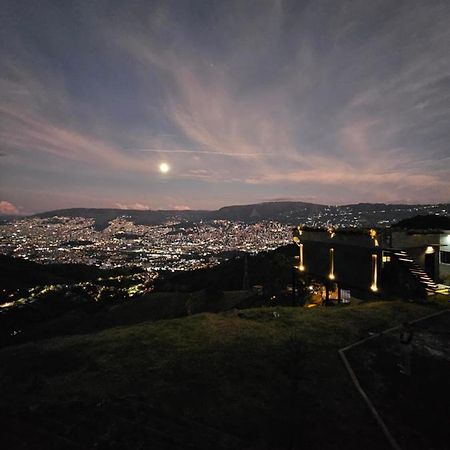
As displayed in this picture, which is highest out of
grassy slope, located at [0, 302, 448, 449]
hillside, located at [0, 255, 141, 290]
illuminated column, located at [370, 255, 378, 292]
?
illuminated column, located at [370, 255, 378, 292]

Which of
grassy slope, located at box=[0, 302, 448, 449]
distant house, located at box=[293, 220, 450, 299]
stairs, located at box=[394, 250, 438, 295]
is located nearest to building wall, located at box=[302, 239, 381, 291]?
distant house, located at box=[293, 220, 450, 299]

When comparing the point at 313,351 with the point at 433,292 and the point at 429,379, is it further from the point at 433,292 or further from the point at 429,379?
the point at 433,292

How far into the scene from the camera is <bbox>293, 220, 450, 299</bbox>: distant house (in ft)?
66.4

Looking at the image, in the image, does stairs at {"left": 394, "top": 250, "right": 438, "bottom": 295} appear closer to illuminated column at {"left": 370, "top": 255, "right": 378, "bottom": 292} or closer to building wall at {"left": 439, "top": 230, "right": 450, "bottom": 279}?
illuminated column at {"left": 370, "top": 255, "right": 378, "bottom": 292}

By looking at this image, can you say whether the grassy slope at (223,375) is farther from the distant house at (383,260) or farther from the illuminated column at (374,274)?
the illuminated column at (374,274)

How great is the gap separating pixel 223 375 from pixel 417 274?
16536mm

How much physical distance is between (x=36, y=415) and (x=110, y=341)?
5.15 metres

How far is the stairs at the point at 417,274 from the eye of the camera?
19.0 meters

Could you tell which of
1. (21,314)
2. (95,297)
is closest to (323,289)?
(21,314)

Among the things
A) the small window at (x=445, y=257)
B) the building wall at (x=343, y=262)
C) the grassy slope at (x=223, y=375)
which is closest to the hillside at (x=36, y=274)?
the building wall at (x=343, y=262)

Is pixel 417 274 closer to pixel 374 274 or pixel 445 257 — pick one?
pixel 374 274

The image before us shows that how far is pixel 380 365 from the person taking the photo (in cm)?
1010

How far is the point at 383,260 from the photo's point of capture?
834 inches

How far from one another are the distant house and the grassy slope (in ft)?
25.2
